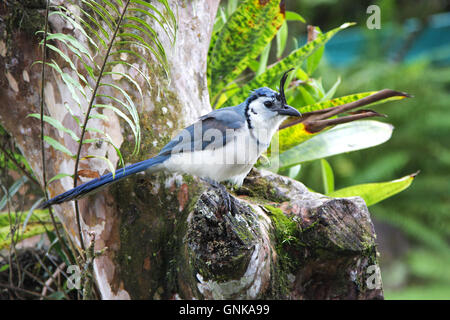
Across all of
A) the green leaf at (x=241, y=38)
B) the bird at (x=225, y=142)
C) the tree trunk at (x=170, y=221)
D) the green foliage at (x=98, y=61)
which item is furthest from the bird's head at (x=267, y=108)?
the green leaf at (x=241, y=38)

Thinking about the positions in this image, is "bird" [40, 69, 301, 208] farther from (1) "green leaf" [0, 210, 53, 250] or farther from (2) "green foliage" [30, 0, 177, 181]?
(1) "green leaf" [0, 210, 53, 250]

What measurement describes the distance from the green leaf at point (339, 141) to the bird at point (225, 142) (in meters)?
0.33

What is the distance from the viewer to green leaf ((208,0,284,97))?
66.6 inches

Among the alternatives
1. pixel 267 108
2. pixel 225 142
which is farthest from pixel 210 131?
pixel 267 108

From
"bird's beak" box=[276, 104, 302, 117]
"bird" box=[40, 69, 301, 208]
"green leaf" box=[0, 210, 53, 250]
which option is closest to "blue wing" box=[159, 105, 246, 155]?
"bird" box=[40, 69, 301, 208]

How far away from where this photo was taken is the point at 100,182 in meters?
1.14

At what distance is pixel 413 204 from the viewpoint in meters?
4.55

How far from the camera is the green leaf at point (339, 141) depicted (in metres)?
1.71

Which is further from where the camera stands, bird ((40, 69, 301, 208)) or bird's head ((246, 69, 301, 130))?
bird's head ((246, 69, 301, 130))

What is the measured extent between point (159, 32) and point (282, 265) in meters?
0.81

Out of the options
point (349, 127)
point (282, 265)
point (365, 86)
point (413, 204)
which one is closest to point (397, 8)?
point (365, 86)

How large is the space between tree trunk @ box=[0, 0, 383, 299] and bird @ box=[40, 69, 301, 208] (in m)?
0.05
